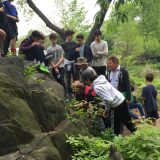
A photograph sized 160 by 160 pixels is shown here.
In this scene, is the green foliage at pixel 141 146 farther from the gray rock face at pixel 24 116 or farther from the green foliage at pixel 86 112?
the green foliage at pixel 86 112

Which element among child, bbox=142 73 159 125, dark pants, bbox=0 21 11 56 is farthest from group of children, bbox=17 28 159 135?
dark pants, bbox=0 21 11 56

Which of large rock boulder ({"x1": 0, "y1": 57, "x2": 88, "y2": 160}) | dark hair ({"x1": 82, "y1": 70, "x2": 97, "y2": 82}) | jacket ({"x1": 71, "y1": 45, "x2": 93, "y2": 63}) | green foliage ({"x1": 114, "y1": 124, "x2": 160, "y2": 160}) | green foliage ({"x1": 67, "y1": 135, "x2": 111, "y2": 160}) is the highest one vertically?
jacket ({"x1": 71, "y1": 45, "x2": 93, "y2": 63})

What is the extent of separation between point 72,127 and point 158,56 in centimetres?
4671

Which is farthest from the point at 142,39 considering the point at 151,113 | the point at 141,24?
the point at 151,113

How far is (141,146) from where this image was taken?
5.70 meters

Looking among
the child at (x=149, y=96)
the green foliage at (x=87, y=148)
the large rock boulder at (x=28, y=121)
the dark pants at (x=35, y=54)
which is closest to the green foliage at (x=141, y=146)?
the green foliage at (x=87, y=148)

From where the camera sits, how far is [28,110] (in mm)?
6004

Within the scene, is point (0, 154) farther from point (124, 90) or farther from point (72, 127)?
point (124, 90)

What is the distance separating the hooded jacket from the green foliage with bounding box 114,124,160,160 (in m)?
1.18

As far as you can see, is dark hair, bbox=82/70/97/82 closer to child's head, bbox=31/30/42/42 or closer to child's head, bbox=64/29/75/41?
child's head, bbox=31/30/42/42

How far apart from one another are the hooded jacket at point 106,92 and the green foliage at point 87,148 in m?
0.95

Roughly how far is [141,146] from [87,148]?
88 centimetres

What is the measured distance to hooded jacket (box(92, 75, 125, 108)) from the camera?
7020 mm

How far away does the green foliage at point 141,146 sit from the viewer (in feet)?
17.9
